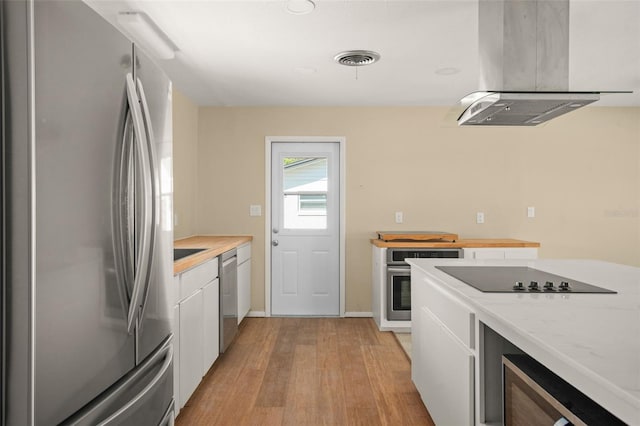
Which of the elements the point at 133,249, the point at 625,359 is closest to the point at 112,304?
the point at 133,249

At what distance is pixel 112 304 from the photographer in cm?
112

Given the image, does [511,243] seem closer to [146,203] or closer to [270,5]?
[270,5]

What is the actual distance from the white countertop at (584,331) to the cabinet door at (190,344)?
1447 millimetres

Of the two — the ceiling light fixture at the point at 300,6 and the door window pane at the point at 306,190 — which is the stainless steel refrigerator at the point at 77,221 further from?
the door window pane at the point at 306,190

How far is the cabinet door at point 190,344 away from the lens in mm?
2344

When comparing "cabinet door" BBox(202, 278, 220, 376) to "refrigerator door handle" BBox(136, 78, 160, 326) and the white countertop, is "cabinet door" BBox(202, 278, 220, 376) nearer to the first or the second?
"refrigerator door handle" BBox(136, 78, 160, 326)

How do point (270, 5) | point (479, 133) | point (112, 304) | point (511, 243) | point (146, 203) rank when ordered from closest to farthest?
1. point (112, 304)
2. point (146, 203)
3. point (270, 5)
4. point (511, 243)
5. point (479, 133)

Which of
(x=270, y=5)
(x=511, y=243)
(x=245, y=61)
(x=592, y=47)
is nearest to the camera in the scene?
(x=270, y=5)

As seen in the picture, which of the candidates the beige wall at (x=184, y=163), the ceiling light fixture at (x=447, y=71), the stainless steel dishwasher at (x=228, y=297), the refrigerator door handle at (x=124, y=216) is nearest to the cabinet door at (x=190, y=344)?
the stainless steel dishwasher at (x=228, y=297)

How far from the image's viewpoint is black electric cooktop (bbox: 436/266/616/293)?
1672mm

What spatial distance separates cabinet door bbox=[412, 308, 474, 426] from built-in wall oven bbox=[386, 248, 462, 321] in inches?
58.2

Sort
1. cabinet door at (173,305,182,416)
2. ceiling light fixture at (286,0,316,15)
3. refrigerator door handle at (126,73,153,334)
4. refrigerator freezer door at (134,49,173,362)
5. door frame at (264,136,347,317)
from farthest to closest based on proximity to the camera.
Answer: door frame at (264,136,347,317)
ceiling light fixture at (286,0,316,15)
cabinet door at (173,305,182,416)
refrigerator freezer door at (134,49,173,362)
refrigerator door handle at (126,73,153,334)

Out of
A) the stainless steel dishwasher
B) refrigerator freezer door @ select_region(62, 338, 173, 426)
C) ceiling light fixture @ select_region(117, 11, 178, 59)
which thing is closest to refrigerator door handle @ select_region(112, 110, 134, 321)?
refrigerator freezer door @ select_region(62, 338, 173, 426)

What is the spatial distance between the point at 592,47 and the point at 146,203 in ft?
10.6
